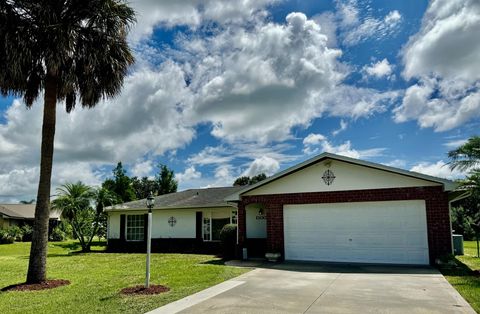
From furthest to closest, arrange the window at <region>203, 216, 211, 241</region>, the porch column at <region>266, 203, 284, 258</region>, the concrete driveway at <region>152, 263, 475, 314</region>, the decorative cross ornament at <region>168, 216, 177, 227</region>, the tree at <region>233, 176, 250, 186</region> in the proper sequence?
the tree at <region>233, 176, 250, 186</region> < the decorative cross ornament at <region>168, 216, 177, 227</region> < the window at <region>203, 216, 211, 241</region> < the porch column at <region>266, 203, 284, 258</region> < the concrete driveway at <region>152, 263, 475, 314</region>

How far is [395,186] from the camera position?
1451cm

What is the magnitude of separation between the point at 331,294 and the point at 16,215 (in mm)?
40742

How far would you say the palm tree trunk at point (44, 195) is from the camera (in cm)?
1127

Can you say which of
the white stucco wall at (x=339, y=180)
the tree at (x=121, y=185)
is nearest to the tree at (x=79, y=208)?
the white stucco wall at (x=339, y=180)

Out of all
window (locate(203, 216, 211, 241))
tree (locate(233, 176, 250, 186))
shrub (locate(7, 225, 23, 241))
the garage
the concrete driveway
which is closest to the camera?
the concrete driveway

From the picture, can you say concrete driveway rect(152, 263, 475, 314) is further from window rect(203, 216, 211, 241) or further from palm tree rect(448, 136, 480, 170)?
window rect(203, 216, 211, 241)

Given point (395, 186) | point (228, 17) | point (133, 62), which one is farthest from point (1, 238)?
point (395, 186)

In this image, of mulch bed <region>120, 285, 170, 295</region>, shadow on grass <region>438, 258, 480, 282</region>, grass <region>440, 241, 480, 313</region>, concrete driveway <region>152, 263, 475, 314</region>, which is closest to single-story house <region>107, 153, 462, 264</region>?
shadow on grass <region>438, 258, 480, 282</region>

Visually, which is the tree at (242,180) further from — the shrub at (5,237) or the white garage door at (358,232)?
the white garage door at (358,232)

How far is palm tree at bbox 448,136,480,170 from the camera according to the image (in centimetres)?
1305

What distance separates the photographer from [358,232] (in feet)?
48.8

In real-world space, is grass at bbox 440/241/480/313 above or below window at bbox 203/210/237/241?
below

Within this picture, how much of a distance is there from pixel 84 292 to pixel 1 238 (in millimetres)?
28261

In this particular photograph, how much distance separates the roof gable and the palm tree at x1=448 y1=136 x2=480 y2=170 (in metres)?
0.79
